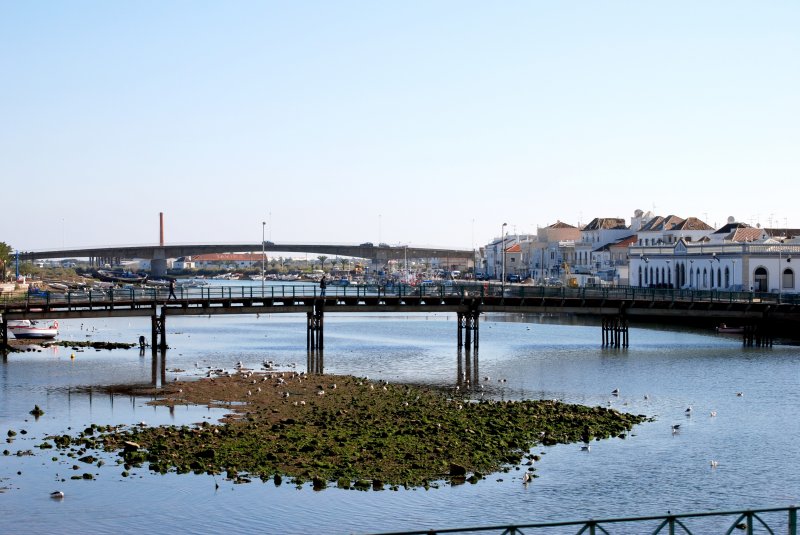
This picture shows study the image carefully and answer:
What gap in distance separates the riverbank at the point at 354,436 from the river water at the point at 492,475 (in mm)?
1077

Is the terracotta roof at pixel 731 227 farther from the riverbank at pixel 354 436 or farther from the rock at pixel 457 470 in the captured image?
the rock at pixel 457 470

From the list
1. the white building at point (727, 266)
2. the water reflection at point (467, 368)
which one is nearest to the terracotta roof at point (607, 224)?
the white building at point (727, 266)

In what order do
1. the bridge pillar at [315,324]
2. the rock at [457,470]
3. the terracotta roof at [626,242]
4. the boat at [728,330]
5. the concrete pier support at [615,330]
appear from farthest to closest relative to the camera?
the terracotta roof at [626,242] → the boat at [728,330] → the concrete pier support at [615,330] → the bridge pillar at [315,324] → the rock at [457,470]

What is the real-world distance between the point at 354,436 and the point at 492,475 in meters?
7.17

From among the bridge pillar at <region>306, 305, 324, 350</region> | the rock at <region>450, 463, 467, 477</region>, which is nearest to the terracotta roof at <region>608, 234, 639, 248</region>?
the bridge pillar at <region>306, 305, 324, 350</region>

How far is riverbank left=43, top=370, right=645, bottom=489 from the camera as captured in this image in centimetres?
3853

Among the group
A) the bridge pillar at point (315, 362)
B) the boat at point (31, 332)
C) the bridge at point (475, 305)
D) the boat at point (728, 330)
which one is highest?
the bridge at point (475, 305)

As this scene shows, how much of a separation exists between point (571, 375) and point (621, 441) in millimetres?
23019

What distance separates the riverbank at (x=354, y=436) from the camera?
1517 inches

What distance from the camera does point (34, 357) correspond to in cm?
7588

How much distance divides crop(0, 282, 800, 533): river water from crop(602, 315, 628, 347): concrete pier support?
1.70 metres

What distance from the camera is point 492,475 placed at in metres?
38.4

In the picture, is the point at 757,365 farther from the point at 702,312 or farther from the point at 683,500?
the point at 683,500

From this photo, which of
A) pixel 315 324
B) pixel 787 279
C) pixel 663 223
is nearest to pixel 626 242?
pixel 663 223
